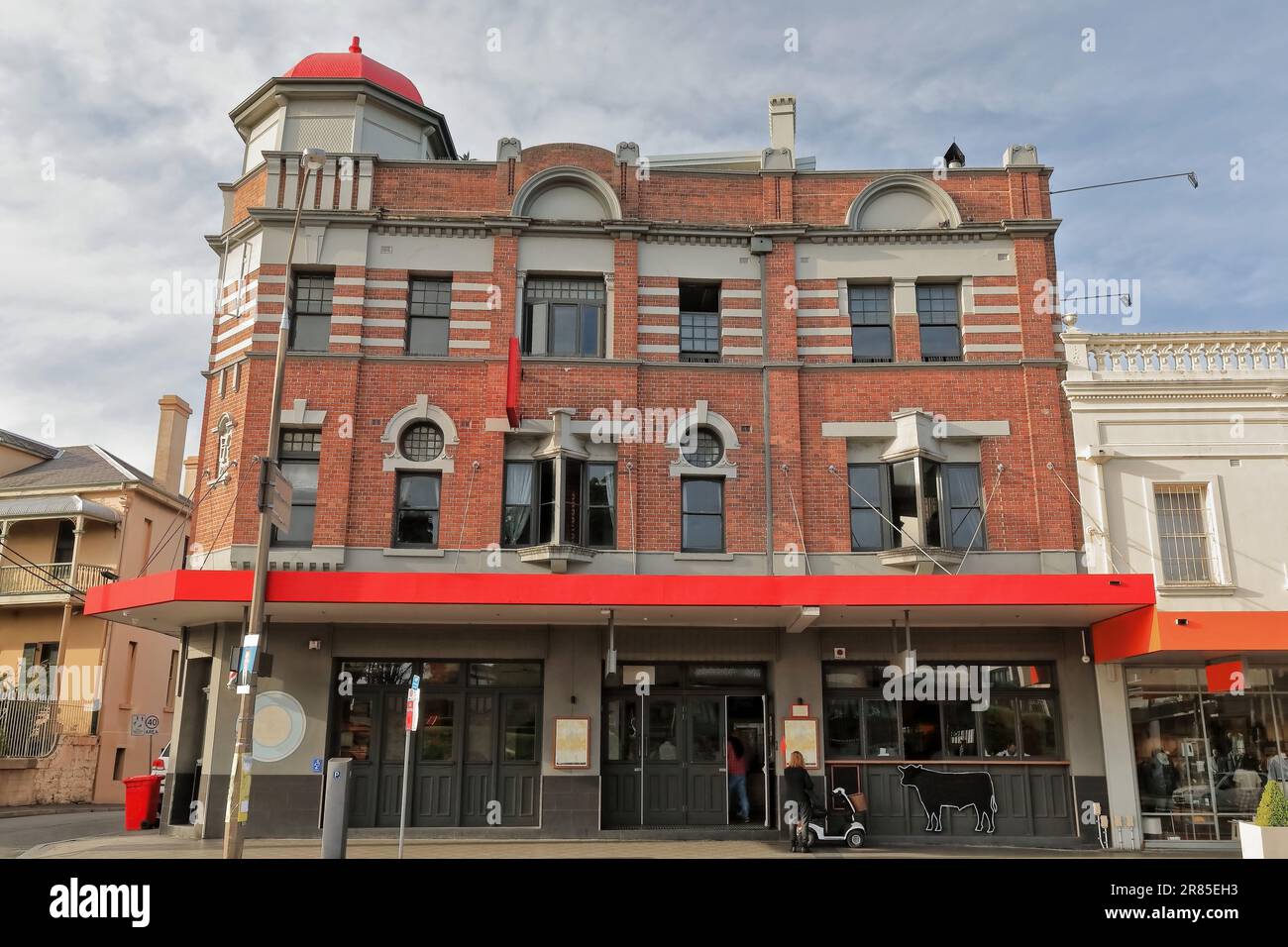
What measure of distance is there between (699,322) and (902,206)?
511 cm

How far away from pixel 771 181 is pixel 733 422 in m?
5.53

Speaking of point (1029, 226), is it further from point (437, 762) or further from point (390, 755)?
point (390, 755)

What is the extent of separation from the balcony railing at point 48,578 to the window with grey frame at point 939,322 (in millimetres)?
26453

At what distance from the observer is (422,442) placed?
2006 cm

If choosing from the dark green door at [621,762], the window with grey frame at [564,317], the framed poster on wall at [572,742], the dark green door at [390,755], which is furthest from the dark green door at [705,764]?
the window with grey frame at [564,317]

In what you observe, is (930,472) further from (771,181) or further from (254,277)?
(254,277)

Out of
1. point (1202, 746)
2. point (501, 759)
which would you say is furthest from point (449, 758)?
point (1202, 746)

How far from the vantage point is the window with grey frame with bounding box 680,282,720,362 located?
2100cm

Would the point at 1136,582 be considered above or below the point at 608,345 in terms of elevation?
below

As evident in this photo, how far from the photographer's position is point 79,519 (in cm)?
3231

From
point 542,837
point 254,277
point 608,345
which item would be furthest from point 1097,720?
point 254,277

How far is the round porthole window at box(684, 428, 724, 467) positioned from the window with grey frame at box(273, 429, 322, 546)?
24.3 feet

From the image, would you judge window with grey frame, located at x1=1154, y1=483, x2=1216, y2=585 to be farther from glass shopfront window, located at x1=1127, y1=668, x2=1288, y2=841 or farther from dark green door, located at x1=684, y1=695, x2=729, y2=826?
dark green door, located at x1=684, y1=695, x2=729, y2=826

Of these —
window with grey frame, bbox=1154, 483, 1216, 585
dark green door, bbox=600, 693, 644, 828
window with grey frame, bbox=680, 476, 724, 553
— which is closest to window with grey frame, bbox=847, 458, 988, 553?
window with grey frame, bbox=680, 476, 724, 553
